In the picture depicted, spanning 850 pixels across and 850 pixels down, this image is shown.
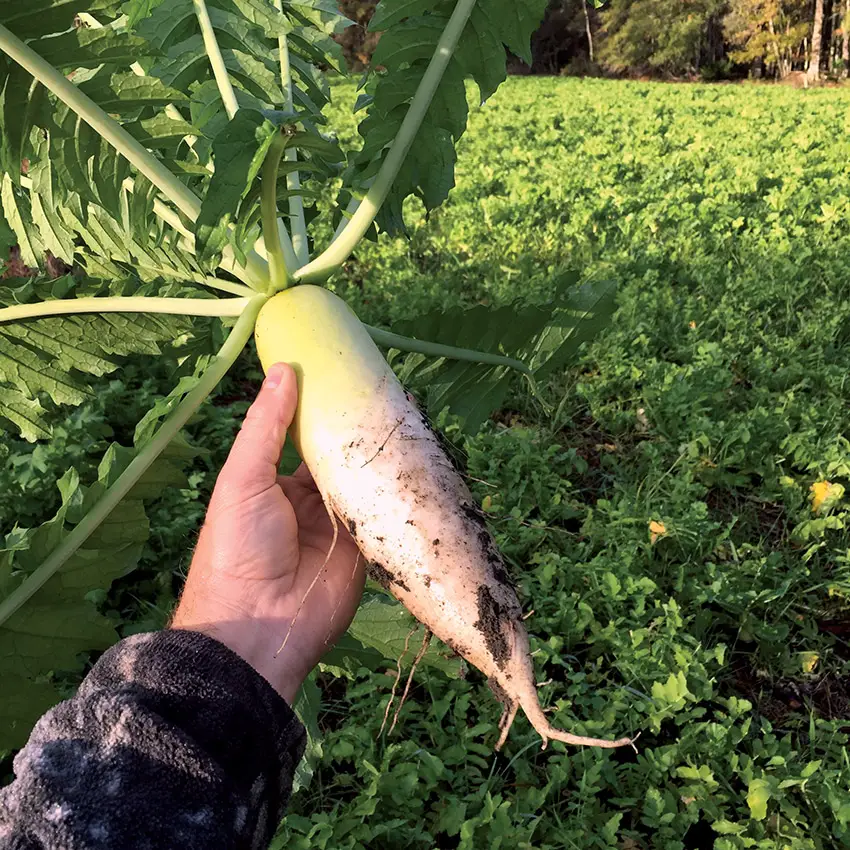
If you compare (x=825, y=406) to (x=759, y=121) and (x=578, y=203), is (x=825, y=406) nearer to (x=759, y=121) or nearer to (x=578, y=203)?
(x=578, y=203)

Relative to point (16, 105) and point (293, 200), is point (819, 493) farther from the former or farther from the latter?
point (16, 105)

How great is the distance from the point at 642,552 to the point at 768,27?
1402 inches

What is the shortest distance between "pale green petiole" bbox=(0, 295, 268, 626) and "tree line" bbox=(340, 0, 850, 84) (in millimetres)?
23607

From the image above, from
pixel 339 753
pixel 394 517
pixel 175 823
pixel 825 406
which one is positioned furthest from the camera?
pixel 825 406

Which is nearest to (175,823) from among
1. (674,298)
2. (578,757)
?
(578,757)

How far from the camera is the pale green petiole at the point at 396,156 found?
1275 mm

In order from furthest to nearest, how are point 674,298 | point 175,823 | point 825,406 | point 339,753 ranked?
point 674,298 < point 825,406 < point 339,753 < point 175,823

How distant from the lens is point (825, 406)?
349 centimetres

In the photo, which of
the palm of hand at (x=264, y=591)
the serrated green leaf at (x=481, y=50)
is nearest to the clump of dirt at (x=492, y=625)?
the palm of hand at (x=264, y=591)

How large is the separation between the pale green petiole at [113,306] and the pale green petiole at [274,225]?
93 mm

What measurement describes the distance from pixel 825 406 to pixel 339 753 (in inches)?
111

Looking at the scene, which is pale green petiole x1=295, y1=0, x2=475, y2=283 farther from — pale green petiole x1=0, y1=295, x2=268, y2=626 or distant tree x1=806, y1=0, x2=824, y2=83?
distant tree x1=806, y1=0, x2=824, y2=83

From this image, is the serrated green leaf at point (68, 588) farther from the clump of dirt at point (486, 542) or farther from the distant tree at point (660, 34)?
the distant tree at point (660, 34)

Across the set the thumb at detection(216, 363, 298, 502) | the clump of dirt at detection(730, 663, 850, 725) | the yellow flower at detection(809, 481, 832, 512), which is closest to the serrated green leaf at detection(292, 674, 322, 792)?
the thumb at detection(216, 363, 298, 502)
